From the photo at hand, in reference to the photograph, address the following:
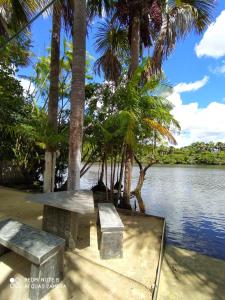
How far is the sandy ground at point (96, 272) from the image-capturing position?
2.77 meters

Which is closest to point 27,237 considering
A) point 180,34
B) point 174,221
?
point 174,221

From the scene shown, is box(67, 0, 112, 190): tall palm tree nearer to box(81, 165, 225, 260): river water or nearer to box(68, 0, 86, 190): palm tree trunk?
box(68, 0, 86, 190): palm tree trunk

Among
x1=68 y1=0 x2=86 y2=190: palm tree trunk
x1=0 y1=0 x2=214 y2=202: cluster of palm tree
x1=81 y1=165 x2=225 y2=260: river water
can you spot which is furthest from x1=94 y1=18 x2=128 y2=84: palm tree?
x1=81 y1=165 x2=225 y2=260: river water

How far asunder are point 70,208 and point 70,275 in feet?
2.81

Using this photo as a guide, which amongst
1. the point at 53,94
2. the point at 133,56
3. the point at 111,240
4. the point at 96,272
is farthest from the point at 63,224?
the point at 133,56

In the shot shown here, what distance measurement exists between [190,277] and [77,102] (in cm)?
397

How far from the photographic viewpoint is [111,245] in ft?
11.8

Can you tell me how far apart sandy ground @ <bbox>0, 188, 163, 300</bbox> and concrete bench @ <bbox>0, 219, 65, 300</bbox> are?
0.13 meters

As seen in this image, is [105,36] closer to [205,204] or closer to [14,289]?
[14,289]

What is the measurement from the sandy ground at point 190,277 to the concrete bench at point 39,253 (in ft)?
4.51

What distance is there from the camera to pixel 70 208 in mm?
3355

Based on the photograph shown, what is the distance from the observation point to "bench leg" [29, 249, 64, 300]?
260 cm

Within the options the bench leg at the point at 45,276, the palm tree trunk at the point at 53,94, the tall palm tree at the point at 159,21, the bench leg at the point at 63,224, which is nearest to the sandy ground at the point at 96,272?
the bench leg at the point at 45,276

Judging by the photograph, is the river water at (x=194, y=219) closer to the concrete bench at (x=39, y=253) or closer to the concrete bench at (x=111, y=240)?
the concrete bench at (x=111, y=240)
